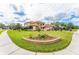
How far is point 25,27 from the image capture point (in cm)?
129

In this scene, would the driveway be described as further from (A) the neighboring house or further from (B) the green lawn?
(A) the neighboring house

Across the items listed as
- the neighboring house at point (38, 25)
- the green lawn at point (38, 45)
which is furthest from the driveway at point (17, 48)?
the neighboring house at point (38, 25)

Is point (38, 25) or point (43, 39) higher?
point (38, 25)

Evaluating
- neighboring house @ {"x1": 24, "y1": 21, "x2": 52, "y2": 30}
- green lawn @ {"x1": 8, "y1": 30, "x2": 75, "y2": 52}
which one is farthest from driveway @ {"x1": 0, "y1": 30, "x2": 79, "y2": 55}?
neighboring house @ {"x1": 24, "y1": 21, "x2": 52, "y2": 30}

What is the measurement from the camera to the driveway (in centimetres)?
127

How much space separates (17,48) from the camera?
128 centimetres

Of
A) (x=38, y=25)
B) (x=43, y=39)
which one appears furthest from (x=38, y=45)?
(x=38, y=25)

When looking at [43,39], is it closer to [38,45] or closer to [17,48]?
[38,45]

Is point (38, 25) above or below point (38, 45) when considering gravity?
above

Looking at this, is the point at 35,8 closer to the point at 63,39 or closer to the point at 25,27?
the point at 25,27
